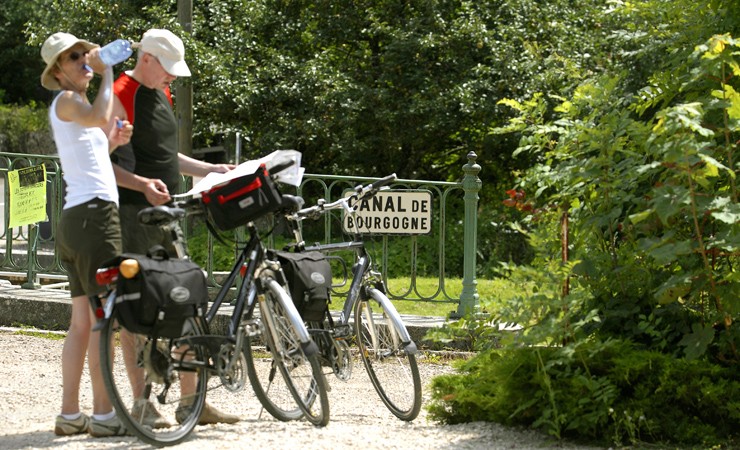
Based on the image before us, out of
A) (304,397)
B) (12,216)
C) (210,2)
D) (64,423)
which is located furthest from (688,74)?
(210,2)

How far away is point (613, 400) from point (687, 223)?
89 centimetres

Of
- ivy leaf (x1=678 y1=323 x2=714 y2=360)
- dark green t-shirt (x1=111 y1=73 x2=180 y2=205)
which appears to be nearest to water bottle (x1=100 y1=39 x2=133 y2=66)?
dark green t-shirt (x1=111 y1=73 x2=180 y2=205)

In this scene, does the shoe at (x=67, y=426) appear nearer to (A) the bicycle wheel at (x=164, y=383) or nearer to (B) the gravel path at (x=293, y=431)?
(B) the gravel path at (x=293, y=431)

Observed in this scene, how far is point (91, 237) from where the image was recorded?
16.6ft

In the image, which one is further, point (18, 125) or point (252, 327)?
point (18, 125)

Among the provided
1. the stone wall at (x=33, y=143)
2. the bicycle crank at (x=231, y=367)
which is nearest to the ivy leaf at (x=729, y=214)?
the bicycle crank at (x=231, y=367)

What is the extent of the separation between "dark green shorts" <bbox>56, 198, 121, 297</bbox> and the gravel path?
2.27ft

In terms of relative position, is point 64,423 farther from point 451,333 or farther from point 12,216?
point 12,216

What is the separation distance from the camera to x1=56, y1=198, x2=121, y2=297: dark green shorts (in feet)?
16.6

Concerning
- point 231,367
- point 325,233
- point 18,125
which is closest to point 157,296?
point 231,367

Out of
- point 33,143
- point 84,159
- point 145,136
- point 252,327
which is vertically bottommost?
point 252,327

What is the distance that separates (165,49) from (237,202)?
73 cm

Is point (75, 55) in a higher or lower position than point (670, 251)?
higher

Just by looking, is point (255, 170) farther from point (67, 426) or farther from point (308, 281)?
point (67, 426)
